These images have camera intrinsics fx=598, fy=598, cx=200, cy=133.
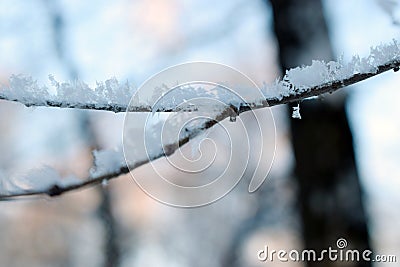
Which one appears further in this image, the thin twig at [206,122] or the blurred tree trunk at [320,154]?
the blurred tree trunk at [320,154]

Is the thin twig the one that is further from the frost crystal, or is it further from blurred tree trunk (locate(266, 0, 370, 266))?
blurred tree trunk (locate(266, 0, 370, 266))

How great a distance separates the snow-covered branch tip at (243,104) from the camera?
0.40m

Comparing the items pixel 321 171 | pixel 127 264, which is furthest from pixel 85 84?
pixel 127 264

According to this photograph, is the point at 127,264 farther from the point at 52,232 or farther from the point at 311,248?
the point at 311,248

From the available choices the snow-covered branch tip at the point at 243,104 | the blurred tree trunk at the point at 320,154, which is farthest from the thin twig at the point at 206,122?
the blurred tree trunk at the point at 320,154

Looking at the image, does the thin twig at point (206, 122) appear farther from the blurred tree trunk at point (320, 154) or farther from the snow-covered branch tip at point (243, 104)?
the blurred tree trunk at point (320, 154)

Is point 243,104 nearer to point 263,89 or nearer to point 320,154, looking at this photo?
point 263,89

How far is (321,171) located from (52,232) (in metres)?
3.09

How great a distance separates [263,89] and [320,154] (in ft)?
1.68

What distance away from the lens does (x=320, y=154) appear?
3.00 ft

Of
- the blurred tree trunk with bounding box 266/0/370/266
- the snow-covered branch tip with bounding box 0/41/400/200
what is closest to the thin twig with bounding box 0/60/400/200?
the snow-covered branch tip with bounding box 0/41/400/200

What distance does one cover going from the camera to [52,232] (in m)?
3.74

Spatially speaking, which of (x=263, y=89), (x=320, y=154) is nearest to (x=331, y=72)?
(x=263, y=89)

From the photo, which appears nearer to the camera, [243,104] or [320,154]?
[243,104]
